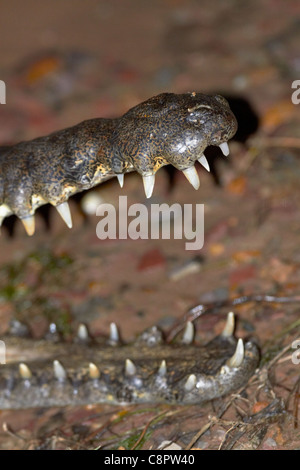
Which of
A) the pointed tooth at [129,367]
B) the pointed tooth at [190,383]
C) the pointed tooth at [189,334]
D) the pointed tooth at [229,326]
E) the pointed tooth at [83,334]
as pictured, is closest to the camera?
the pointed tooth at [190,383]

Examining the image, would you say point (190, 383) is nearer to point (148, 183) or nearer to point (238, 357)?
point (238, 357)

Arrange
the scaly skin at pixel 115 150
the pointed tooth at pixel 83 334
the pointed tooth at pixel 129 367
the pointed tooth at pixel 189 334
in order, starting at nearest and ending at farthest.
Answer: the scaly skin at pixel 115 150 < the pointed tooth at pixel 129 367 < the pointed tooth at pixel 189 334 < the pointed tooth at pixel 83 334

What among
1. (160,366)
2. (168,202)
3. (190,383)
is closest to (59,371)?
(160,366)

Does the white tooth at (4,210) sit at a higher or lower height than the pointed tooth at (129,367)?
higher

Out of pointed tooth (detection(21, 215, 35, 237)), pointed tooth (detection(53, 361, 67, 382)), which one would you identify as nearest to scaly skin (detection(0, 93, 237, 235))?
pointed tooth (detection(21, 215, 35, 237))

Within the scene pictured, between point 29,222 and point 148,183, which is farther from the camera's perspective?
point 29,222

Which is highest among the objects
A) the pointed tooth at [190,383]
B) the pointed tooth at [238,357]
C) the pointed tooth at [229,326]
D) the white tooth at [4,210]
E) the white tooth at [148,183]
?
the white tooth at [148,183]

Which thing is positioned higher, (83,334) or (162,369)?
(83,334)

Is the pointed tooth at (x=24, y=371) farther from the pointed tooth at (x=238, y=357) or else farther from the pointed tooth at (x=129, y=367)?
the pointed tooth at (x=238, y=357)

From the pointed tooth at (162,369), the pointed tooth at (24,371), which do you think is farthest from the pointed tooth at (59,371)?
the pointed tooth at (162,369)
